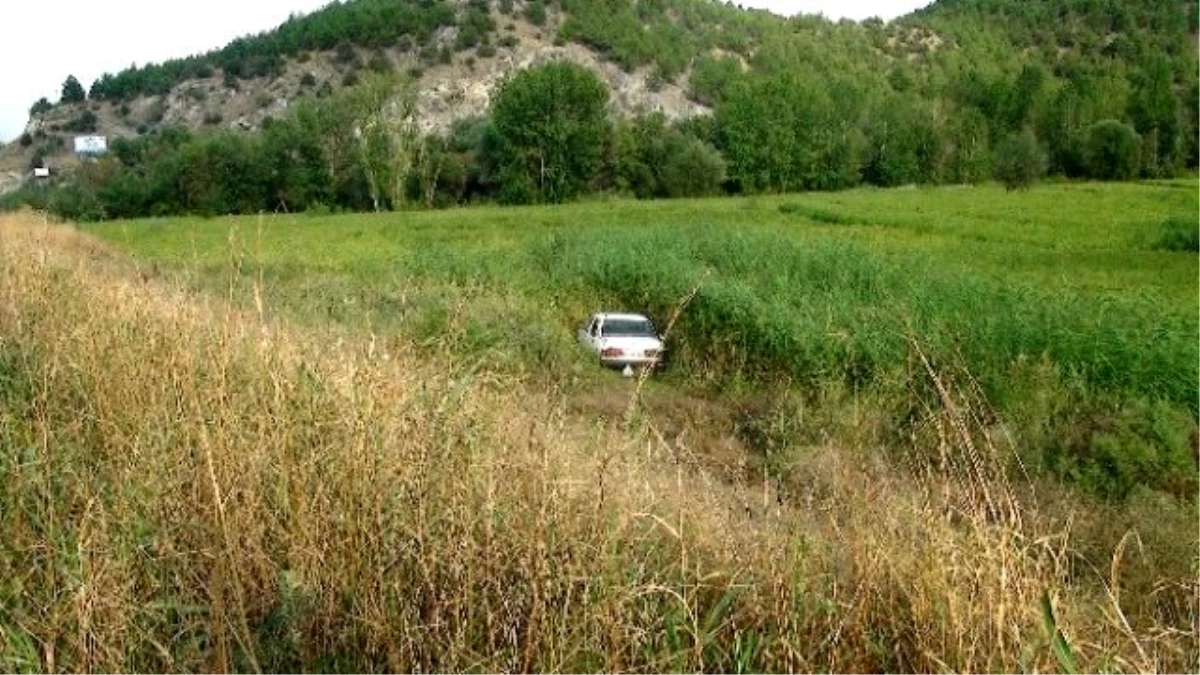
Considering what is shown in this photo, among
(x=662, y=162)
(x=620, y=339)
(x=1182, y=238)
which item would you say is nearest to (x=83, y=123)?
(x=662, y=162)

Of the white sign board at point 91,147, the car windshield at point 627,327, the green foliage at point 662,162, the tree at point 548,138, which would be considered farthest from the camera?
the tree at point 548,138

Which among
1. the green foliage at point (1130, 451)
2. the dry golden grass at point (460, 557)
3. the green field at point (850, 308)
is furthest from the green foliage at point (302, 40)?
the dry golden grass at point (460, 557)

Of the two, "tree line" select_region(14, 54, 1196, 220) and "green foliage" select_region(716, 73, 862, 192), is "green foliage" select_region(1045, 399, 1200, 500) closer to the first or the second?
"tree line" select_region(14, 54, 1196, 220)

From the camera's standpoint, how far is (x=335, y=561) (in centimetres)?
356

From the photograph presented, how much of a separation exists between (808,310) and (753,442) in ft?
19.5

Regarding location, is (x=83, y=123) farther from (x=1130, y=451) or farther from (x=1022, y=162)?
(x=1130, y=451)

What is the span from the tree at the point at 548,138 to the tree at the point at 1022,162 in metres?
27.5

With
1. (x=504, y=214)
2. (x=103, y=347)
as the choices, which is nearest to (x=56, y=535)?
(x=103, y=347)

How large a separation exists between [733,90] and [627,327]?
73.1 m

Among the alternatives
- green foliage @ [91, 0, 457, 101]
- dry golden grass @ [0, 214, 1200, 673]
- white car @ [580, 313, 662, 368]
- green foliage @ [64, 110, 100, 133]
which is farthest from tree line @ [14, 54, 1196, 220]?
dry golden grass @ [0, 214, 1200, 673]

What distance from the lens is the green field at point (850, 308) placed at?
1216cm

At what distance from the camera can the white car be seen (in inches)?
773

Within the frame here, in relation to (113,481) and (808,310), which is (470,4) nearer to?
(808,310)

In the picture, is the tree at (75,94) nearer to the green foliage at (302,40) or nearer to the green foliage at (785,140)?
the green foliage at (302,40)
